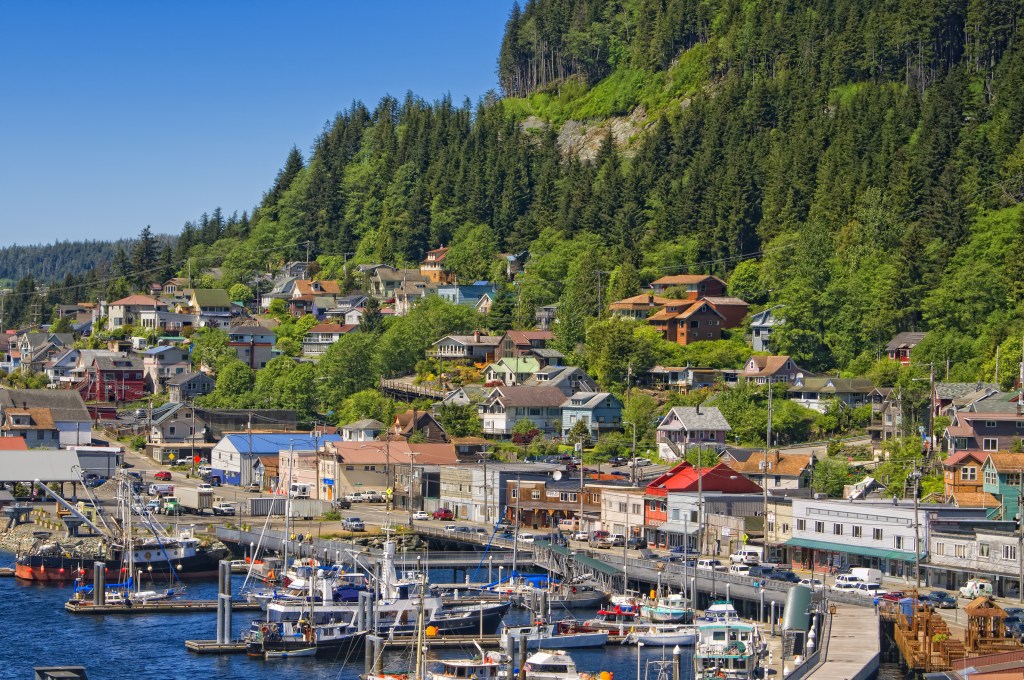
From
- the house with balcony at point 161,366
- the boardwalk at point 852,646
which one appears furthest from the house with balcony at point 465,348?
the boardwalk at point 852,646

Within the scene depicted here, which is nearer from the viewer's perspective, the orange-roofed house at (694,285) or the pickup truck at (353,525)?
the pickup truck at (353,525)

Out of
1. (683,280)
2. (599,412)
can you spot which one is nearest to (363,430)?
(599,412)

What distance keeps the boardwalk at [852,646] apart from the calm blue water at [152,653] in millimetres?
5016

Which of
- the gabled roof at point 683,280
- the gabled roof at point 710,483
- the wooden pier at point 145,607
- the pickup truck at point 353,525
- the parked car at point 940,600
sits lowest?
the wooden pier at point 145,607

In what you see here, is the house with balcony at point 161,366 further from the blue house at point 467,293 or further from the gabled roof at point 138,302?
the blue house at point 467,293

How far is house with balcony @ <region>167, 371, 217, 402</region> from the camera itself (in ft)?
400

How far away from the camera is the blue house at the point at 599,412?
99688 millimetres

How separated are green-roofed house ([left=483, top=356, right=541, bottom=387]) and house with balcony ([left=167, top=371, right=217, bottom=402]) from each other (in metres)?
22.8

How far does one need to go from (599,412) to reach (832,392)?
1415 centimetres

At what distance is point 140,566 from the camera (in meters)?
70.0

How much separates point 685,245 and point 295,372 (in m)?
29.5

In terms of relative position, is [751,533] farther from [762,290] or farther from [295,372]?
[295,372]

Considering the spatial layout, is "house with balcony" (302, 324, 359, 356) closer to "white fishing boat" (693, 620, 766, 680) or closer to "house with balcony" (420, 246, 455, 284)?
"house with balcony" (420, 246, 455, 284)

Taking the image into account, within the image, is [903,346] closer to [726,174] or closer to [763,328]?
[763,328]
